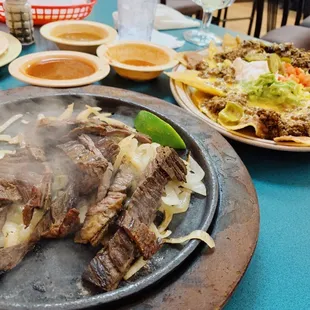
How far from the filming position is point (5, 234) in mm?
1019

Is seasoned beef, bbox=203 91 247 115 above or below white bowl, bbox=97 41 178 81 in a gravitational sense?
below

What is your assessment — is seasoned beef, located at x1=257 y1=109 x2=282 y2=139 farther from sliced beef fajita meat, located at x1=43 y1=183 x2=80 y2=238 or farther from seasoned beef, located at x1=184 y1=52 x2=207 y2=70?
sliced beef fajita meat, located at x1=43 y1=183 x2=80 y2=238

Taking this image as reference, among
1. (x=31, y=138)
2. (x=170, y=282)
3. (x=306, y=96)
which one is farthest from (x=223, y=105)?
(x=170, y=282)

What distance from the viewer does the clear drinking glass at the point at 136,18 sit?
2.44 m

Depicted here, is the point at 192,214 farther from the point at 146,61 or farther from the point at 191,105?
the point at 146,61

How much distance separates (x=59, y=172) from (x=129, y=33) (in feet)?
5.39

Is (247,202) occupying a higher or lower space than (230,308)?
higher

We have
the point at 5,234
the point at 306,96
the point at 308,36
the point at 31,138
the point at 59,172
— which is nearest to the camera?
the point at 5,234

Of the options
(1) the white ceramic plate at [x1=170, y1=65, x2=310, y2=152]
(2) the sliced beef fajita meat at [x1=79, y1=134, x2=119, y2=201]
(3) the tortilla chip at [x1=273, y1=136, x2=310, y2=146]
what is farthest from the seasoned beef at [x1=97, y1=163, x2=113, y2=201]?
(3) the tortilla chip at [x1=273, y1=136, x2=310, y2=146]

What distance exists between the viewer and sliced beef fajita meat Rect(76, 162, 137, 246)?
39.7 inches

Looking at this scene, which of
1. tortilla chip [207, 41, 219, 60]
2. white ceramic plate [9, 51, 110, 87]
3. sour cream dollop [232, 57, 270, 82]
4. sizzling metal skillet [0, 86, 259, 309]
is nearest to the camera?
sizzling metal skillet [0, 86, 259, 309]

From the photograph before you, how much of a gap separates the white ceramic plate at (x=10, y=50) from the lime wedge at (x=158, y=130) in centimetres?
94

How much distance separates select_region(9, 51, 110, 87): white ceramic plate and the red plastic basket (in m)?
0.76

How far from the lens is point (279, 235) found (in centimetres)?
129
